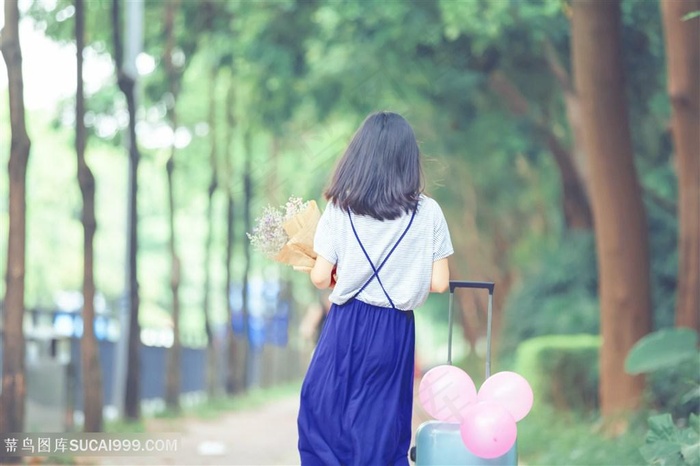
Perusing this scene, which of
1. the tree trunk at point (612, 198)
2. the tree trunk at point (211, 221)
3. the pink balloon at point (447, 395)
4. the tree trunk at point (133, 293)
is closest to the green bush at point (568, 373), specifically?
the tree trunk at point (612, 198)

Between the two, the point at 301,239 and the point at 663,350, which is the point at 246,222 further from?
the point at 301,239

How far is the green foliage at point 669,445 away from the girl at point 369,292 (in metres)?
2.70

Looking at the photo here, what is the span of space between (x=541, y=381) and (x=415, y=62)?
14.7ft

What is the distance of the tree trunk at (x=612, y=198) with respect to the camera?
523 inches

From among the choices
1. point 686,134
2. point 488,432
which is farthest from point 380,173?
point 686,134

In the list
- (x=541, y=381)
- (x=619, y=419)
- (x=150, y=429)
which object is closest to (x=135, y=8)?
(x=150, y=429)

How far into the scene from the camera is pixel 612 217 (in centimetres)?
1383

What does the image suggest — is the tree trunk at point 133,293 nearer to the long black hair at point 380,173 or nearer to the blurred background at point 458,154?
the blurred background at point 458,154

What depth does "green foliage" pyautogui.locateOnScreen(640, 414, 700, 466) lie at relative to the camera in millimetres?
7516

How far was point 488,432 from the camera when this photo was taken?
5.45 metres

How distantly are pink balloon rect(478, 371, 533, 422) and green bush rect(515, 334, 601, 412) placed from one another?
10.1m

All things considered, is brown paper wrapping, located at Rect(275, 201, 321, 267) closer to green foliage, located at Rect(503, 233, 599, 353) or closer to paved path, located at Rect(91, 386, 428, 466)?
paved path, located at Rect(91, 386, 428, 466)

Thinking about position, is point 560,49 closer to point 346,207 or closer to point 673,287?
point 673,287

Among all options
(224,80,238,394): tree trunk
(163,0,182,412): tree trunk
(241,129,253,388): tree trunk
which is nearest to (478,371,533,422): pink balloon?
(163,0,182,412): tree trunk
